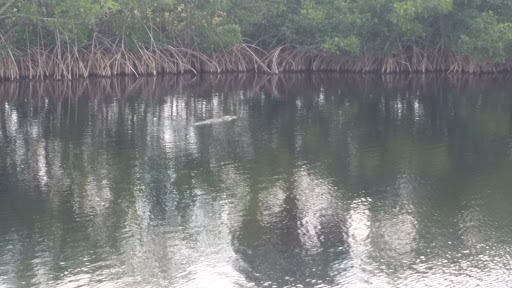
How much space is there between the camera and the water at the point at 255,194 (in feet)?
32.9

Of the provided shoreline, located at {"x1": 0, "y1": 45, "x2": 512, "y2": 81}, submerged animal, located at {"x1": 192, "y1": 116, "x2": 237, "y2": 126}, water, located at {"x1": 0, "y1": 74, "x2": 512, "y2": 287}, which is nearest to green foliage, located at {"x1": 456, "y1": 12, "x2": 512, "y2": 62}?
shoreline, located at {"x1": 0, "y1": 45, "x2": 512, "y2": 81}

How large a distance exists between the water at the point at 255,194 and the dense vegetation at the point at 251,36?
5.30 meters

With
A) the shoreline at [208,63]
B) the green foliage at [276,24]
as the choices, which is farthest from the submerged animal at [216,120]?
the shoreline at [208,63]

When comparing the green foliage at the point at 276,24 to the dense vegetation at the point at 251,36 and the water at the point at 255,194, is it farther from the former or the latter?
the water at the point at 255,194

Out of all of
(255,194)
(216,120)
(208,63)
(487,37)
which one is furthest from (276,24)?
(255,194)

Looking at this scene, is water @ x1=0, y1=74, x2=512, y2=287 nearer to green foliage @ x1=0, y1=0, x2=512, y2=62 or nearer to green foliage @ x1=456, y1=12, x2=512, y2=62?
green foliage @ x1=456, y1=12, x2=512, y2=62

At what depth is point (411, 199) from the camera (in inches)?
511

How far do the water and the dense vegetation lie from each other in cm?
530

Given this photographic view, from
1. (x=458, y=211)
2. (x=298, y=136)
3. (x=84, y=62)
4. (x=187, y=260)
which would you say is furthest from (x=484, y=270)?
(x=84, y=62)

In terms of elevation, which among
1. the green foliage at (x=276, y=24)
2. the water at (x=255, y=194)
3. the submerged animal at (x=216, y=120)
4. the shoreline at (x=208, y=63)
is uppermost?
the green foliage at (x=276, y=24)

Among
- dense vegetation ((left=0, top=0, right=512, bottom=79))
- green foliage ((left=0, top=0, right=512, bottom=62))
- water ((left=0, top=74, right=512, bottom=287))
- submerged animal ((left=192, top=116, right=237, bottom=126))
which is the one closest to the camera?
water ((left=0, top=74, right=512, bottom=287))

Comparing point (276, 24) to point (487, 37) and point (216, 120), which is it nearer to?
point (487, 37)

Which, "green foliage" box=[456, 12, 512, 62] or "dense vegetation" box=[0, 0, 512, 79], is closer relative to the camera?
"green foliage" box=[456, 12, 512, 62]

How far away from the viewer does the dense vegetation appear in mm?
27953
